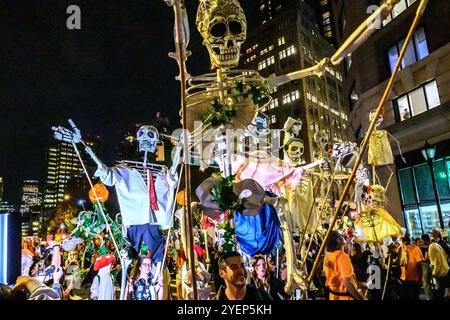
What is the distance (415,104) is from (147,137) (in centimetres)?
1638

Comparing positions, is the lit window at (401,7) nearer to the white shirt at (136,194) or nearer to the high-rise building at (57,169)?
the white shirt at (136,194)

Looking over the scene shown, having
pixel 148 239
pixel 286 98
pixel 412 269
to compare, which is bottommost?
pixel 412 269

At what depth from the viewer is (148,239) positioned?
5.85 m

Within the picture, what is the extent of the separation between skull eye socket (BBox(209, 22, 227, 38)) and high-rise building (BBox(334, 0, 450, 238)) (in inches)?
482

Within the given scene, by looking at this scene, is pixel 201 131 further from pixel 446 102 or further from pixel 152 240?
pixel 446 102

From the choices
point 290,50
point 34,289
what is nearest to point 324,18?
point 290,50

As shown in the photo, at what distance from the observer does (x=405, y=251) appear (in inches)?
308

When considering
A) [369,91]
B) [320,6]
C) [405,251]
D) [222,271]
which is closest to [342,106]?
[320,6]

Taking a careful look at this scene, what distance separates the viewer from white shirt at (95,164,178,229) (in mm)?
5828

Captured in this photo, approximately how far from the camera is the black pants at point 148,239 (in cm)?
587

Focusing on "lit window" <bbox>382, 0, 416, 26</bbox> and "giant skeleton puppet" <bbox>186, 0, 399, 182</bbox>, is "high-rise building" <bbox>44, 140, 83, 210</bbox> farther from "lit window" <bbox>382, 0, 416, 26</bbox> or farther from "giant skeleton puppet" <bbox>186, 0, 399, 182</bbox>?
"giant skeleton puppet" <bbox>186, 0, 399, 182</bbox>

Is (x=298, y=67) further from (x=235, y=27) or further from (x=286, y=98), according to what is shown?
(x=235, y=27)
